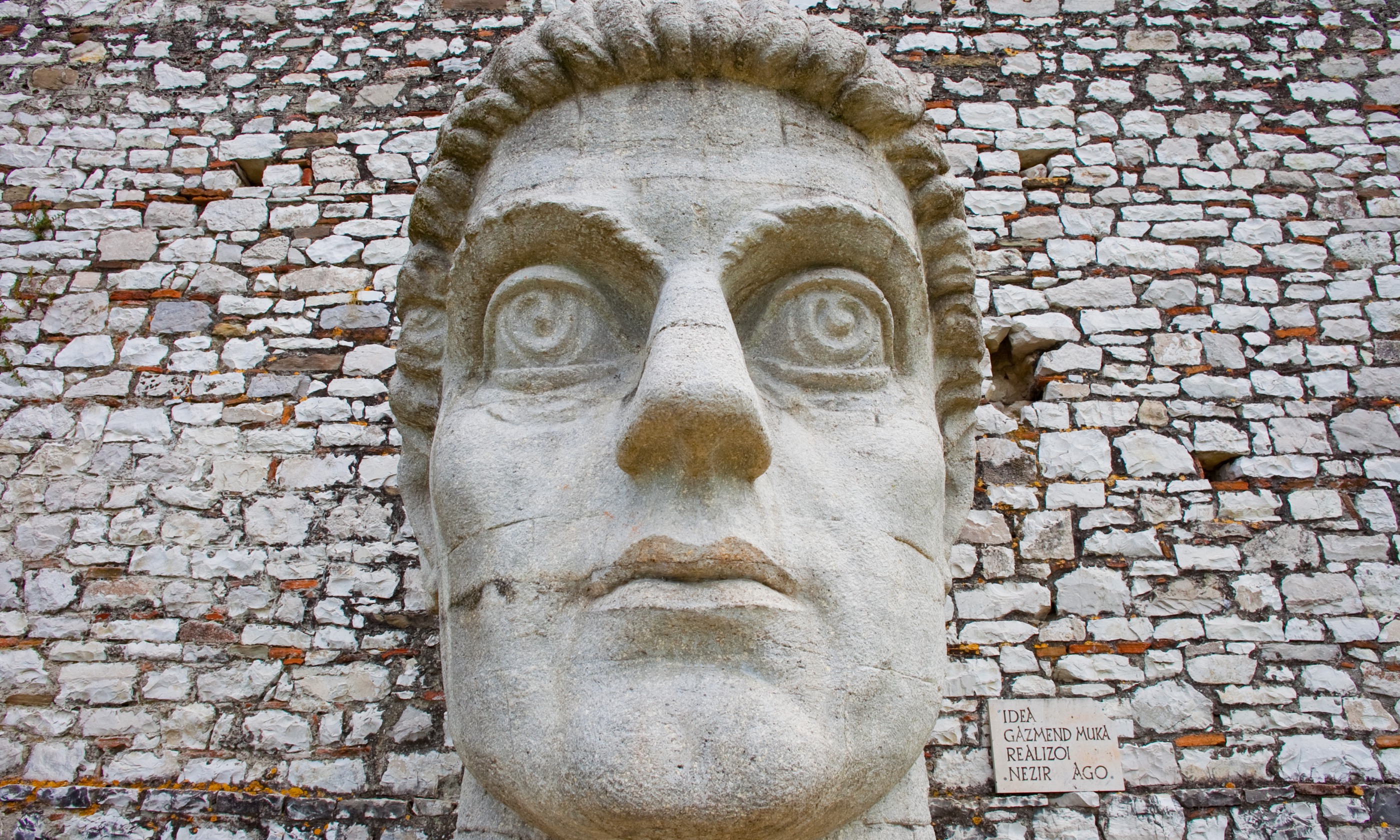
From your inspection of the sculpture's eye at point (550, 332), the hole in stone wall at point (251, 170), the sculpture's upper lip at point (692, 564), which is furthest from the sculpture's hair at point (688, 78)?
the hole in stone wall at point (251, 170)

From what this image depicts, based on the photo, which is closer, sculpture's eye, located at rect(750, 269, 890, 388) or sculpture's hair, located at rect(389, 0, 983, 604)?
sculpture's eye, located at rect(750, 269, 890, 388)

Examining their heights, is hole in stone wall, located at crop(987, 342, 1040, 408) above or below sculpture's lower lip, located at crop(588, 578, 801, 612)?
above

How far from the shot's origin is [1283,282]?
17.4 ft

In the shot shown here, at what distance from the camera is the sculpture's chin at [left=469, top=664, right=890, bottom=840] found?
1.35 metres

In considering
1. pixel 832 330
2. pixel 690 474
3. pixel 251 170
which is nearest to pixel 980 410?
pixel 832 330

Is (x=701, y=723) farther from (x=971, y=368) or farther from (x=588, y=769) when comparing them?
(x=971, y=368)

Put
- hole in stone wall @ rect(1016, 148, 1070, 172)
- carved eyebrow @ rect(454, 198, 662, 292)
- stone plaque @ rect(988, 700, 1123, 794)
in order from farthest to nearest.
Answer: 1. hole in stone wall @ rect(1016, 148, 1070, 172)
2. stone plaque @ rect(988, 700, 1123, 794)
3. carved eyebrow @ rect(454, 198, 662, 292)

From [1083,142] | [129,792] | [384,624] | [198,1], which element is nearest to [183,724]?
[129,792]

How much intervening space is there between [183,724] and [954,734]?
3.49 meters

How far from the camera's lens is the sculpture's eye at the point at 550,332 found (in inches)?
75.4

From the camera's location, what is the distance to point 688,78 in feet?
6.86

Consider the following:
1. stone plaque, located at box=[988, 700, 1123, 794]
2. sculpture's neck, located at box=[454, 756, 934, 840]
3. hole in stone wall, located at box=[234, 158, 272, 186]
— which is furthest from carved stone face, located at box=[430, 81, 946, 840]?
hole in stone wall, located at box=[234, 158, 272, 186]

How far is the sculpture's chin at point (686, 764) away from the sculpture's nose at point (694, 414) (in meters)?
0.35

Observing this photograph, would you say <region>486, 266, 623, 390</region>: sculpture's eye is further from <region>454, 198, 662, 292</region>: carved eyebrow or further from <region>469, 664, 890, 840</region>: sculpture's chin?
<region>469, 664, 890, 840</region>: sculpture's chin
